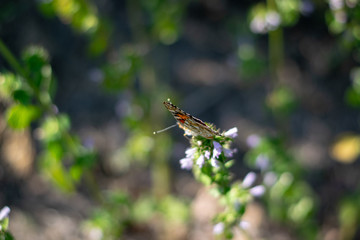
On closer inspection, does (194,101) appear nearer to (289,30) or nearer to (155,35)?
(155,35)

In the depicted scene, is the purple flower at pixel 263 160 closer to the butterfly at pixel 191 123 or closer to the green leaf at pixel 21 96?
the butterfly at pixel 191 123

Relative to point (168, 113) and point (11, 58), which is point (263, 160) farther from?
point (11, 58)

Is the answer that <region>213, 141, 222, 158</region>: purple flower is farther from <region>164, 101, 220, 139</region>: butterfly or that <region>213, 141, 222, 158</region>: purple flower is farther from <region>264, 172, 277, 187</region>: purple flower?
<region>264, 172, 277, 187</region>: purple flower

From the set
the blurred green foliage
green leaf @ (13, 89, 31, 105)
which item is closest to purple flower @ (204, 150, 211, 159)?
the blurred green foliage

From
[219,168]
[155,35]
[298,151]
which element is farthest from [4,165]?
[298,151]

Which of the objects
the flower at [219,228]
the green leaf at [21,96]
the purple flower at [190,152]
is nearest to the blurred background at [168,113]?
the green leaf at [21,96]
